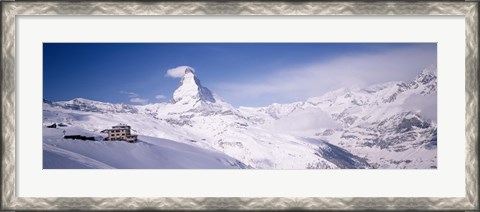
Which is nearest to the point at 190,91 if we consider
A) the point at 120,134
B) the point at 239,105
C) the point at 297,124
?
the point at 239,105

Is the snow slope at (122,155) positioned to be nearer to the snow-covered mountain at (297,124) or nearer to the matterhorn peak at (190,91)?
the snow-covered mountain at (297,124)

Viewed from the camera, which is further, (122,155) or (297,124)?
(297,124)

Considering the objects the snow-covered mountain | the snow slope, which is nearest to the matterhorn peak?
the snow-covered mountain

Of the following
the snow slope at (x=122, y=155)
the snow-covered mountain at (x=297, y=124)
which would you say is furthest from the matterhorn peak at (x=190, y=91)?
the snow slope at (x=122, y=155)

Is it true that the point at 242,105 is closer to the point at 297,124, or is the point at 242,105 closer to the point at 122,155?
the point at 297,124

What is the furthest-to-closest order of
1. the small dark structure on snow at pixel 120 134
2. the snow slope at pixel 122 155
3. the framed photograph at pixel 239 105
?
1. the small dark structure on snow at pixel 120 134
2. the snow slope at pixel 122 155
3. the framed photograph at pixel 239 105

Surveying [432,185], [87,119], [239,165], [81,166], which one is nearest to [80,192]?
[81,166]

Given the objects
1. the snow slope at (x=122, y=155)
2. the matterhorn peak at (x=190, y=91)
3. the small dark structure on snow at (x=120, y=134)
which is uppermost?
the matterhorn peak at (x=190, y=91)

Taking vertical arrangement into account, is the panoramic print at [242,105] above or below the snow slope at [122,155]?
above
